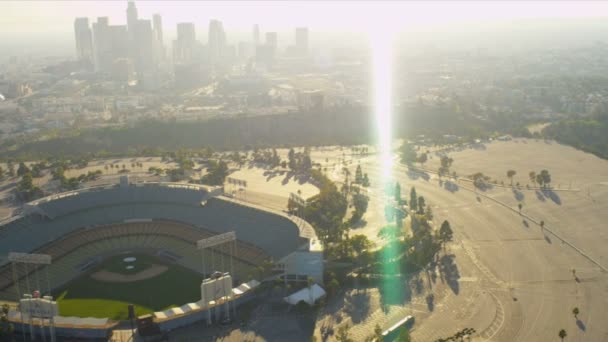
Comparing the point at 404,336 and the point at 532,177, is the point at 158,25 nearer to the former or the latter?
the point at 532,177

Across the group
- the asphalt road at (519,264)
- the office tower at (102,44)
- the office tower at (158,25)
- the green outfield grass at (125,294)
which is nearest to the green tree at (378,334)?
the asphalt road at (519,264)

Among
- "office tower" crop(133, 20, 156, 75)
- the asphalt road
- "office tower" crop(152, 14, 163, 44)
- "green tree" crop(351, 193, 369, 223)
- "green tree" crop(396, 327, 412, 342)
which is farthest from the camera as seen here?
"office tower" crop(152, 14, 163, 44)

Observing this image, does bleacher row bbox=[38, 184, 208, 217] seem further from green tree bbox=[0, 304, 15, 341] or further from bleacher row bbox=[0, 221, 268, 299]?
green tree bbox=[0, 304, 15, 341]

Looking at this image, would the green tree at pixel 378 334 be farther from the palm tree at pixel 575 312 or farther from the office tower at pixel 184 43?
the office tower at pixel 184 43

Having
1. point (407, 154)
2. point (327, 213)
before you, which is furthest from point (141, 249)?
point (407, 154)

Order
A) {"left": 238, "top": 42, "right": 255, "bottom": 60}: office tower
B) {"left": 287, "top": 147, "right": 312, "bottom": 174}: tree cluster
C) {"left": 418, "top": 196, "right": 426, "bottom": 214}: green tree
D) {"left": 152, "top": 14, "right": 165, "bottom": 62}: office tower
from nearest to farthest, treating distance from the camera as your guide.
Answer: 1. {"left": 418, "top": 196, "right": 426, "bottom": 214}: green tree
2. {"left": 287, "top": 147, "right": 312, "bottom": 174}: tree cluster
3. {"left": 152, "top": 14, "right": 165, "bottom": 62}: office tower
4. {"left": 238, "top": 42, "right": 255, "bottom": 60}: office tower

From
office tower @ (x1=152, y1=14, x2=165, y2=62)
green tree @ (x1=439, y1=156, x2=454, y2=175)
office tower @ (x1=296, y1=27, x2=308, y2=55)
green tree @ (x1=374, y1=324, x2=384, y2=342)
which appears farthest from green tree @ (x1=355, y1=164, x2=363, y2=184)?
office tower @ (x1=296, y1=27, x2=308, y2=55)

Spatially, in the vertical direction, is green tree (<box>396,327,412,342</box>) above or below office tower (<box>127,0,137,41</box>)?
below
